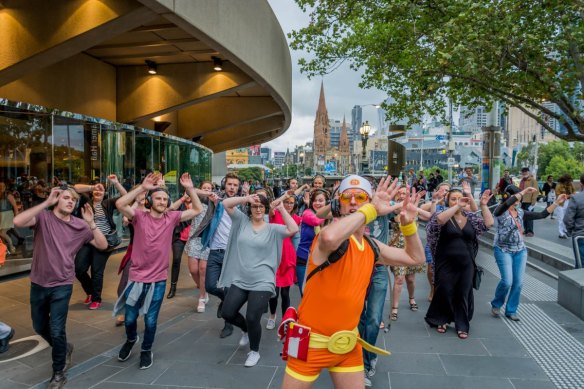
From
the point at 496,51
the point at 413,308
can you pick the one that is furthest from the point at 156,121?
the point at 413,308

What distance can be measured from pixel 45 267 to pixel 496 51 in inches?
397

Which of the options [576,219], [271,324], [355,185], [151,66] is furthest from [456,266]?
[151,66]

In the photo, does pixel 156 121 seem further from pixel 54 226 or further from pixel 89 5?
pixel 54 226

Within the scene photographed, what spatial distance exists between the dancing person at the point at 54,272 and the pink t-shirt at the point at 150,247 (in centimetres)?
61

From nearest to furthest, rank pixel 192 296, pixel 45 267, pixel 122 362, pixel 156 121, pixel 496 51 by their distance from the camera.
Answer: pixel 45 267 → pixel 122 362 → pixel 192 296 → pixel 496 51 → pixel 156 121

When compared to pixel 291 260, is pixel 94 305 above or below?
below

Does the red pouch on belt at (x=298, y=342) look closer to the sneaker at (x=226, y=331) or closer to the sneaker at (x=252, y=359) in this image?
the sneaker at (x=252, y=359)

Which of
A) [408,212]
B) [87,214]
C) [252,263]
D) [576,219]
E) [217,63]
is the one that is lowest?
[252,263]

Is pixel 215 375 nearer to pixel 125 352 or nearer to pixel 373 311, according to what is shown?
pixel 125 352

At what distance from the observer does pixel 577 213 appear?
6730 mm

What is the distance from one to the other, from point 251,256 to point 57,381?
2.10 metres

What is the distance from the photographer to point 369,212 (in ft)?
7.88

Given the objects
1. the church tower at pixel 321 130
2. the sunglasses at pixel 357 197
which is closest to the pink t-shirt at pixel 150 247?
the sunglasses at pixel 357 197

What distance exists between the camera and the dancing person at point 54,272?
391 centimetres
